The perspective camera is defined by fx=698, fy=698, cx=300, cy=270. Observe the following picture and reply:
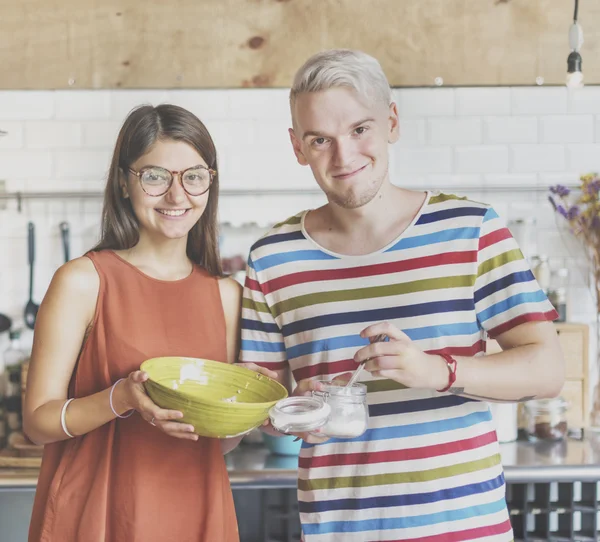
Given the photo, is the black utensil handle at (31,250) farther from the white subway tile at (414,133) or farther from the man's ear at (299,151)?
the man's ear at (299,151)

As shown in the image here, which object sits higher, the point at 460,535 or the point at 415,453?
the point at 415,453

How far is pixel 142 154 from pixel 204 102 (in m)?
1.52

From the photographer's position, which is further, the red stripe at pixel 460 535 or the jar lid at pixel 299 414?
the red stripe at pixel 460 535

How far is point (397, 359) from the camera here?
1159 millimetres

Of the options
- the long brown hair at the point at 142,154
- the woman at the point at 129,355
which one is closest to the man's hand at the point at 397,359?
the woman at the point at 129,355

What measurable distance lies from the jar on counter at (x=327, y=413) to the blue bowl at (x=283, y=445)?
1223mm

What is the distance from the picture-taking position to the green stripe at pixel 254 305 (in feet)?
4.97

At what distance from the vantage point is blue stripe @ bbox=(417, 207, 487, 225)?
4.49ft

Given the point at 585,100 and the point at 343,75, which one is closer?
the point at 343,75

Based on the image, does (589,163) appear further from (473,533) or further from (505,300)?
(473,533)

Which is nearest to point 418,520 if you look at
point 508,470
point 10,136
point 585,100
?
point 508,470

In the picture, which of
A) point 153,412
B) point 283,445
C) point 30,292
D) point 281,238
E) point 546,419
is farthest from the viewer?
point 30,292

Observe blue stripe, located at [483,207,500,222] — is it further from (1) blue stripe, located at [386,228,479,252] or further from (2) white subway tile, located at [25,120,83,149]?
(2) white subway tile, located at [25,120,83,149]

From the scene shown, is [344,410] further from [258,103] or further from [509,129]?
[509,129]
